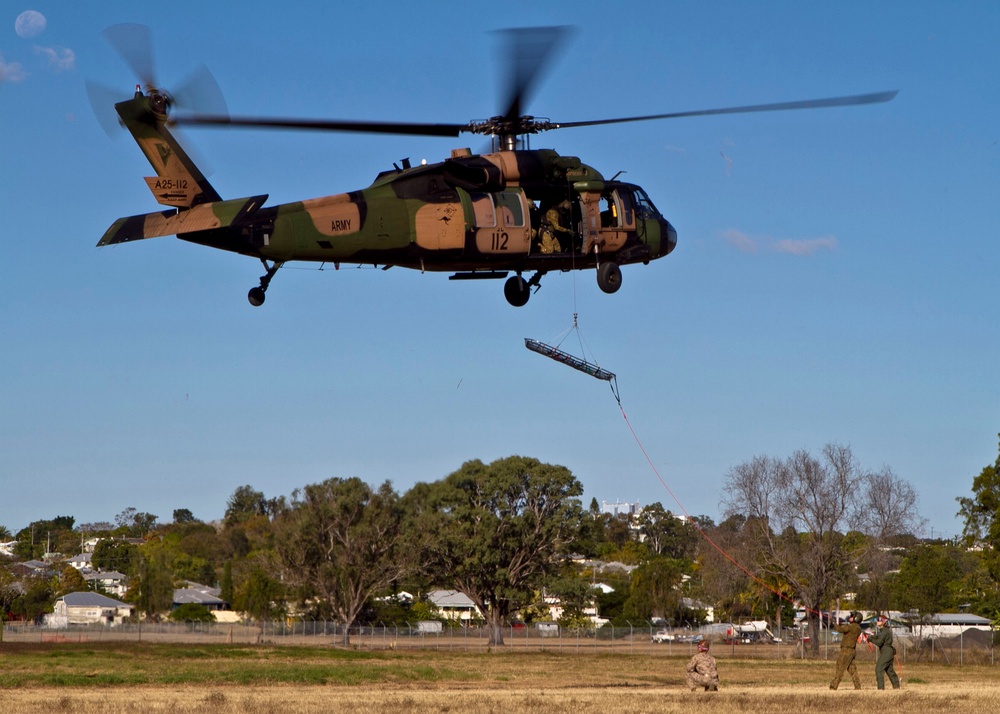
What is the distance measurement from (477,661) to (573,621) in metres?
36.3

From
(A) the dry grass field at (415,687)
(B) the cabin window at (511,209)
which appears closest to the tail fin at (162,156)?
(B) the cabin window at (511,209)

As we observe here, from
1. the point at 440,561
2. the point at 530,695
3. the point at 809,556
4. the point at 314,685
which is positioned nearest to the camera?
the point at 530,695

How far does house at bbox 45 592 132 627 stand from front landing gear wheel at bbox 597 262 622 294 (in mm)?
79666

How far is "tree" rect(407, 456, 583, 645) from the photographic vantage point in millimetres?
72188

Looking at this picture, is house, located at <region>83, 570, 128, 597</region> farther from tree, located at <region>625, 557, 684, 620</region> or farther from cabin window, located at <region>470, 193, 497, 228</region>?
cabin window, located at <region>470, 193, 497, 228</region>

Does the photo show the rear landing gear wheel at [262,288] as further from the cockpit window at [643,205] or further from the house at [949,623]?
the house at [949,623]

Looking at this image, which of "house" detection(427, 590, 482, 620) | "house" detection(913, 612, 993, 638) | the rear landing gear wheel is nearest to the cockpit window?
the rear landing gear wheel

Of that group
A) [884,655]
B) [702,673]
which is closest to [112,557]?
[884,655]

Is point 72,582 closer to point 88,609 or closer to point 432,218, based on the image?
point 88,609

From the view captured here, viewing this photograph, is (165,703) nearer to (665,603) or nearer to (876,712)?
(876,712)

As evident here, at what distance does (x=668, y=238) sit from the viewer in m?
28.3

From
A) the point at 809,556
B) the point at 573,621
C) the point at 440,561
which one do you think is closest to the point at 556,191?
the point at 809,556

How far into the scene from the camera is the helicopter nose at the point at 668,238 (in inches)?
1109

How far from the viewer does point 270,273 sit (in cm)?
2309
